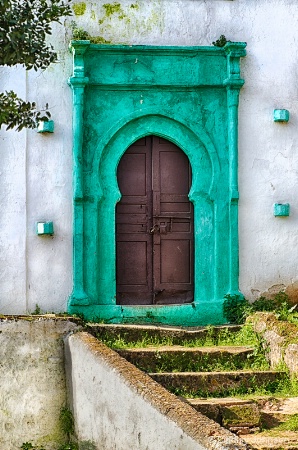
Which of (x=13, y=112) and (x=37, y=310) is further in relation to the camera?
(x=37, y=310)

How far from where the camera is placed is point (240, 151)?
37.2 ft

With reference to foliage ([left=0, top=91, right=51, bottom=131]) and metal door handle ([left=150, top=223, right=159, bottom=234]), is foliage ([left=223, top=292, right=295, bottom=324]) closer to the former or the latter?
metal door handle ([left=150, top=223, right=159, bottom=234])

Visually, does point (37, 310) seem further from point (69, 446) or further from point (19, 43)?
point (19, 43)

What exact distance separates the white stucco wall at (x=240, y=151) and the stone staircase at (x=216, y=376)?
5.38 ft

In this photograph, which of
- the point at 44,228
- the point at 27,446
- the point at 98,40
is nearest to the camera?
the point at 27,446

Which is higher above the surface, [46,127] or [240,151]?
[46,127]

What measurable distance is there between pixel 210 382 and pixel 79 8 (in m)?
5.28

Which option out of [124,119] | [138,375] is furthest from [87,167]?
[138,375]

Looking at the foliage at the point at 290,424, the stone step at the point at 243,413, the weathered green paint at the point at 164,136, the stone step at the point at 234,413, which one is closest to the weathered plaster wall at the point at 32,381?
the stone step at the point at 243,413

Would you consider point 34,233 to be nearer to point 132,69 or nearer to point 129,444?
point 132,69

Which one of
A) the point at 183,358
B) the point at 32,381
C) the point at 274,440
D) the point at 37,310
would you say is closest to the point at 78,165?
the point at 37,310

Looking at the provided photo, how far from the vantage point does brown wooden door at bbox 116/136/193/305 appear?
1134 centimetres

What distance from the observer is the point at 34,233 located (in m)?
11.1

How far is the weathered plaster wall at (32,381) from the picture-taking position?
784cm
